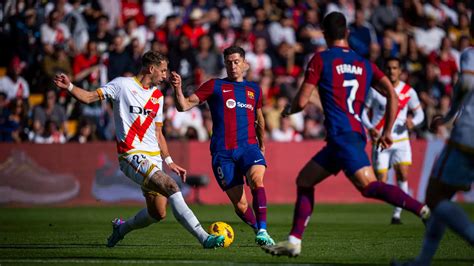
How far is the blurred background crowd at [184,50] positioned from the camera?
23203 millimetres

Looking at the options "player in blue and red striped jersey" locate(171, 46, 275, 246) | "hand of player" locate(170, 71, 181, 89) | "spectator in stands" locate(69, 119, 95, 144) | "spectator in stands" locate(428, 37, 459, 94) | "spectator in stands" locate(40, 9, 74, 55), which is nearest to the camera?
"hand of player" locate(170, 71, 181, 89)

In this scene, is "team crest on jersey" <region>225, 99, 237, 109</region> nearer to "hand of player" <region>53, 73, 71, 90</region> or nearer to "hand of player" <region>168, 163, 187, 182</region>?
"hand of player" <region>168, 163, 187, 182</region>

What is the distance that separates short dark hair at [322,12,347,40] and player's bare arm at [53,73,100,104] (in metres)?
3.04

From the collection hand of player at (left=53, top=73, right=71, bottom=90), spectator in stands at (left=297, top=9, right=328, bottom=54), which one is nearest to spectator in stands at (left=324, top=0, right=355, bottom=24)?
spectator in stands at (left=297, top=9, right=328, bottom=54)

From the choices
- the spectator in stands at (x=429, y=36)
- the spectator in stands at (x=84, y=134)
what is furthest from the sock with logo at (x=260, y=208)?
the spectator in stands at (x=429, y=36)

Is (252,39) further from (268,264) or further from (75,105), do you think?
(268,264)

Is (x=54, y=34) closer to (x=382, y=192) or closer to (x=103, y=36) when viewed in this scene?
(x=103, y=36)

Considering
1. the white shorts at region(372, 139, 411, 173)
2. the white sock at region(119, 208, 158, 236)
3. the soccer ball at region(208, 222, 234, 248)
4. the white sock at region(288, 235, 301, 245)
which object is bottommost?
the white shorts at region(372, 139, 411, 173)

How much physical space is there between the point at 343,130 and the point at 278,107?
14.9 metres

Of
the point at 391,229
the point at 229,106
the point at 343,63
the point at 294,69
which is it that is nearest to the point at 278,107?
the point at 294,69

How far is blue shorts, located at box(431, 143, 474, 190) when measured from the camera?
8.88 m

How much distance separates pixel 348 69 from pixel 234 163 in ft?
10.2

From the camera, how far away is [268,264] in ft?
33.1

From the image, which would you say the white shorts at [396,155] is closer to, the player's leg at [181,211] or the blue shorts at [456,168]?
the player's leg at [181,211]
